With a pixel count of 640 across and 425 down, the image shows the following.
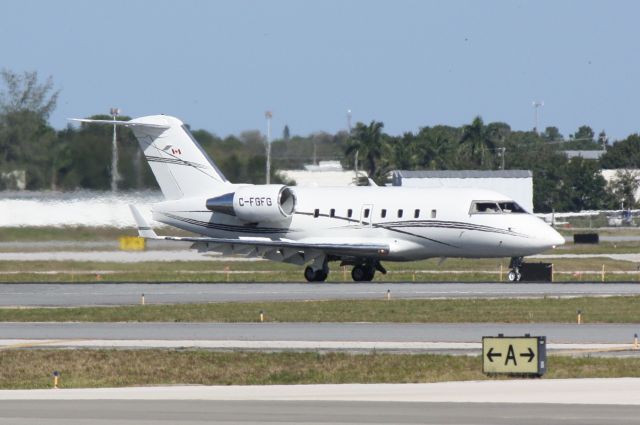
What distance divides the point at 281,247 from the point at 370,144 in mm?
79802

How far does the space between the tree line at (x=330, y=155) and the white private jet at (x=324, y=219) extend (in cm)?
335

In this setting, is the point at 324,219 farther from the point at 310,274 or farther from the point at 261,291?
the point at 261,291

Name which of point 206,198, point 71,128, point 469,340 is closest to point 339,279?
point 206,198

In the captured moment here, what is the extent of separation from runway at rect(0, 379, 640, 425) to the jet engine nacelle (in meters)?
26.5

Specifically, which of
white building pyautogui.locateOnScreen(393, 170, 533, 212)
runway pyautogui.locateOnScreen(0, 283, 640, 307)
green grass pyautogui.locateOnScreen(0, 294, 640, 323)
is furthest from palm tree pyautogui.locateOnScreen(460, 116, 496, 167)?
green grass pyautogui.locateOnScreen(0, 294, 640, 323)

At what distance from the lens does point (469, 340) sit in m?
28.0

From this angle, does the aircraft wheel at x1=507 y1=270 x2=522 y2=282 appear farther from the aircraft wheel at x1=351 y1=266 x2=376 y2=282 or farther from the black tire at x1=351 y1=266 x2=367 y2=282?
the black tire at x1=351 y1=266 x2=367 y2=282

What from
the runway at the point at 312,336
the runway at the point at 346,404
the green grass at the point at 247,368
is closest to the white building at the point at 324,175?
the runway at the point at 312,336

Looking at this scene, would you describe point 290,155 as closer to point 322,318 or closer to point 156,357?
point 322,318

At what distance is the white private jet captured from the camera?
45750 millimetres

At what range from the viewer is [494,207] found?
4606 centimetres

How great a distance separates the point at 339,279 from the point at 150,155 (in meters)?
9.12

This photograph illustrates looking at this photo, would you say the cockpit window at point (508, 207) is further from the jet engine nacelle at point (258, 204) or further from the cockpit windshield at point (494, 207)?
the jet engine nacelle at point (258, 204)

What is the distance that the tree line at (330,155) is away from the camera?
5459 cm
